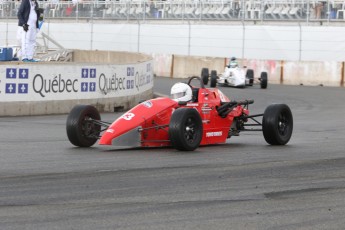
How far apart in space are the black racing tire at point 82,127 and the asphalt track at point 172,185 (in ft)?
0.61

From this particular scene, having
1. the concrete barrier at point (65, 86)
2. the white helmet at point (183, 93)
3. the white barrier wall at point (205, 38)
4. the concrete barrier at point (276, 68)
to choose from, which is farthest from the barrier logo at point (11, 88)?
the white barrier wall at point (205, 38)

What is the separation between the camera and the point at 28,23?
2316cm

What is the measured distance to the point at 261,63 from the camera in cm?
3666

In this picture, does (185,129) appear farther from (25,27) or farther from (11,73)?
(25,27)

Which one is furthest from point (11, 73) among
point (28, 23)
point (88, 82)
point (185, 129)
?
point (185, 129)

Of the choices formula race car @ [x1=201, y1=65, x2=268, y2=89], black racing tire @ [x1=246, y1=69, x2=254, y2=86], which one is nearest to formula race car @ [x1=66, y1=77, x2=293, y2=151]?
formula race car @ [x1=201, y1=65, x2=268, y2=89]

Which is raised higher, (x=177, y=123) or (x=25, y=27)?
(x=25, y=27)

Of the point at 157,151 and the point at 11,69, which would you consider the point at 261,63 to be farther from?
the point at 157,151

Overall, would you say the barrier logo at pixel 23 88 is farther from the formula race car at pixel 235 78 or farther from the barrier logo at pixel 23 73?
the formula race car at pixel 235 78

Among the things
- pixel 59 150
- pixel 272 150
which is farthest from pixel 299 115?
pixel 59 150

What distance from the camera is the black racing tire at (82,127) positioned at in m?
13.0

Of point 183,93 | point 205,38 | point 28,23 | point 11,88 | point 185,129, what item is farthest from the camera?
point 205,38

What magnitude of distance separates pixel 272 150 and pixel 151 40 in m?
28.1

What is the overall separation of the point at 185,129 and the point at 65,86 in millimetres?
8367
